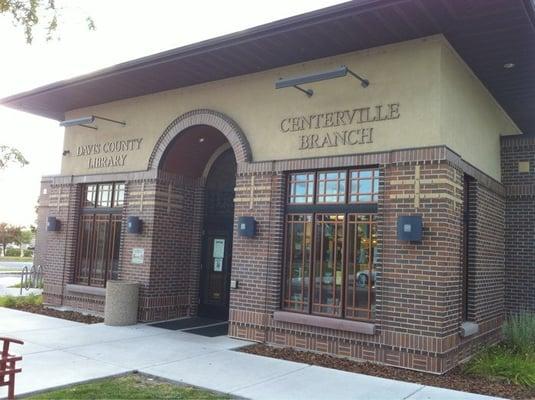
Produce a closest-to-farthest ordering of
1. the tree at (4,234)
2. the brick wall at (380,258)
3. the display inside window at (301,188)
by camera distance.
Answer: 1. the brick wall at (380,258)
2. the display inside window at (301,188)
3. the tree at (4,234)

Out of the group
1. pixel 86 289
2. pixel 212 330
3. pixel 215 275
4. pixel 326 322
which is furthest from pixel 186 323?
pixel 326 322

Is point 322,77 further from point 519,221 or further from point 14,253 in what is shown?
point 14,253

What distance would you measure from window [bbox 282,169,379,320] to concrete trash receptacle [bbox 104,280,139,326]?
3.81 metres

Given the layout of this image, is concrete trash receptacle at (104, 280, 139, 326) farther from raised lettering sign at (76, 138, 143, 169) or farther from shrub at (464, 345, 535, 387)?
shrub at (464, 345, 535, 387)

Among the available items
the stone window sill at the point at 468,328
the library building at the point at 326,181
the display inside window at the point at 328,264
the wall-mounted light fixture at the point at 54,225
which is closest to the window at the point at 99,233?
the library building at the point at 326,181

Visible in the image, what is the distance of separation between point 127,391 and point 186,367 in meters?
1.47

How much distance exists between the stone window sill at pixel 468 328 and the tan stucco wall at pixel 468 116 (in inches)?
116

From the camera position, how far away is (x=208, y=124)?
10977 mm

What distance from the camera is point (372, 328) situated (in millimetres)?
8234

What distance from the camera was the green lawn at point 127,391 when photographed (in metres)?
6.13

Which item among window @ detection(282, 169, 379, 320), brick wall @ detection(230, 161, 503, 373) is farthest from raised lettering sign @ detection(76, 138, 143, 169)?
brick wall @ detection(230, 161, 503, 373)

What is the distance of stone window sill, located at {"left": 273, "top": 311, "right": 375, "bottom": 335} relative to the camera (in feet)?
27.3

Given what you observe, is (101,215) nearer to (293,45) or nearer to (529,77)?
(293,45)

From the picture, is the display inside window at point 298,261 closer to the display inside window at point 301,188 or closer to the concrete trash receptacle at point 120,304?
the display inside window at point 301,188
